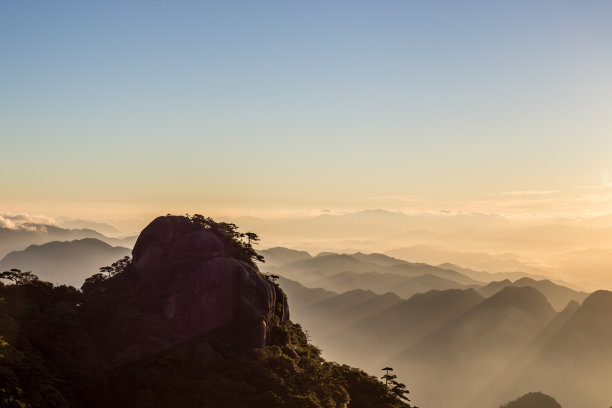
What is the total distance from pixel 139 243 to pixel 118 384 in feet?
121

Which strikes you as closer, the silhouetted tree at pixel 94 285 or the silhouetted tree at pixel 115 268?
the silhouetted tree at pixel 94 285

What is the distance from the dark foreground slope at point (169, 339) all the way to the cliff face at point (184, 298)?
18 cm

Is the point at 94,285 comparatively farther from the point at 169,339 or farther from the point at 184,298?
the point at 169,339

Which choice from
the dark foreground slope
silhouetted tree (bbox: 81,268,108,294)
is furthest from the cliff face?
silhouetted tree (bbox: 81,268,108,294)

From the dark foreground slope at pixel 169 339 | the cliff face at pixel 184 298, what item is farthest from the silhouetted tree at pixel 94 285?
the cliff face at pixel 184 298

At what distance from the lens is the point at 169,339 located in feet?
242

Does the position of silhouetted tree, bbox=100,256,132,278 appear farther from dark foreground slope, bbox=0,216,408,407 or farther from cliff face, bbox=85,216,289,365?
cliff face, bbox=85,216,289,365

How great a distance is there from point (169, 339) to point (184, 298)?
316 inches

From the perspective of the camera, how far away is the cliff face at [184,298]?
7361cm

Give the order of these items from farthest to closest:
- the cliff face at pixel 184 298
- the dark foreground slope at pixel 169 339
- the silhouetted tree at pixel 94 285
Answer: the silhouetted tree at pixel 94 285 < the cliff face at pixel 184 298 < the dark foreground slope at pixel 169 339

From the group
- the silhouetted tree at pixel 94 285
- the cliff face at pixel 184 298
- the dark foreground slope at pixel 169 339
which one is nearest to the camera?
the dark foreground slope at pixel 169 339

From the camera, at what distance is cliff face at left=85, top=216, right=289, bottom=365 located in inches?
2898

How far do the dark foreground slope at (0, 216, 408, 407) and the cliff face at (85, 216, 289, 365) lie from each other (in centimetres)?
18

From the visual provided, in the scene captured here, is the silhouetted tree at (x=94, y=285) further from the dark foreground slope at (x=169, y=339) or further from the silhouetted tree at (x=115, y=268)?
the silhouetted tree at (x=115, y=268)
